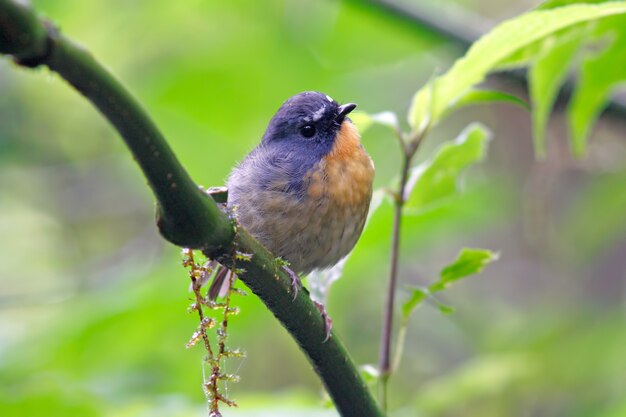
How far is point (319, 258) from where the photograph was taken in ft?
9.61

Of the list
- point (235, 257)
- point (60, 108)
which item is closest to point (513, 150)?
point (60, 108)

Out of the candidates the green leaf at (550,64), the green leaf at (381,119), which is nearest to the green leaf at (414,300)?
the green leaf at (381,119)

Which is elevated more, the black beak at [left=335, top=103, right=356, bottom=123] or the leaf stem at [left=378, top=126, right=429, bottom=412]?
the black beak at [left=335, top=103, right=356, bottom=123]

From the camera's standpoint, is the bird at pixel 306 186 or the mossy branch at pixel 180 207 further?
the bird at pixel 306 186

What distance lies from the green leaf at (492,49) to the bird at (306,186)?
64 centimetres

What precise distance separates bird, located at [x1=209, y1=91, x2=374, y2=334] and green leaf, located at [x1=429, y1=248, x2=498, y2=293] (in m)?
0.76

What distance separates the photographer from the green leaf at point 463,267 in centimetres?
213

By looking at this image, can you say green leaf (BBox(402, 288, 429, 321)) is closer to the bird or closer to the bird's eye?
the bird

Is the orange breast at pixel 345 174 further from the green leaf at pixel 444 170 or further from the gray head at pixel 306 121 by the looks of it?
the green leaf at pixel 444 170

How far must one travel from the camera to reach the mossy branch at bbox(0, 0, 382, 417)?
3.32 feet

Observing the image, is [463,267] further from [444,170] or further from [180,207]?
[180,207]

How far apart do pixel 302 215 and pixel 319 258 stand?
166 mm

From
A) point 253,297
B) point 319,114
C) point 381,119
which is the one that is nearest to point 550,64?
point 381,119

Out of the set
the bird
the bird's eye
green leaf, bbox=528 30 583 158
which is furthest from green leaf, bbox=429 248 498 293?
the bird's eye
